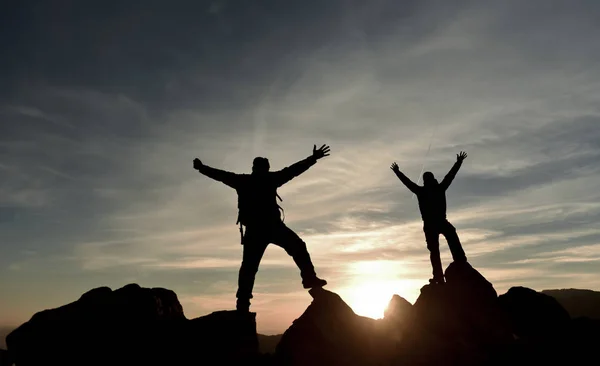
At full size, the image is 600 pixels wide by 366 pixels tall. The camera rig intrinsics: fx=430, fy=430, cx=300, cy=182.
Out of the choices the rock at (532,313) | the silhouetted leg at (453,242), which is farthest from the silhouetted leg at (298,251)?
the rock at (532,313)

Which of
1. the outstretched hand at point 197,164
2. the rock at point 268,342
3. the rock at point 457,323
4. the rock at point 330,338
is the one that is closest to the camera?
the rock at point 330,338

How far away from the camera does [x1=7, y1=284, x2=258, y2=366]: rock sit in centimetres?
1232

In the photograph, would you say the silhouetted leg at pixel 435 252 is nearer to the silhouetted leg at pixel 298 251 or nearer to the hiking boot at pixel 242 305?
the silhouetted leg at pixel 298 251

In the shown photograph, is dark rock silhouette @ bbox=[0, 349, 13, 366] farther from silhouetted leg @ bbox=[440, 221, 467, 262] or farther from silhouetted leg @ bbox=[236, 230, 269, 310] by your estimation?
silhouetted leg @ bbox=[440, 221, 467, 262]

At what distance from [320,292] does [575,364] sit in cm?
737

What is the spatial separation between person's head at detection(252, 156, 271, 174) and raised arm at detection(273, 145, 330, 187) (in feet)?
1.16

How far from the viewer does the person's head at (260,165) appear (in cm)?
1358

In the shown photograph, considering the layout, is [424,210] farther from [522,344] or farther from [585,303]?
[585,303]

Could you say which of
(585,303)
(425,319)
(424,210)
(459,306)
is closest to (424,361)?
(425,319)

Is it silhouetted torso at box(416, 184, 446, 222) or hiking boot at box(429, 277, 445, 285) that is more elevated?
silhouetted torso at box(416, 184, 446, 222)

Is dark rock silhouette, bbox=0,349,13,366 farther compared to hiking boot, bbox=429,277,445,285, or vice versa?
hiking boot, bbox=429,277,445,285

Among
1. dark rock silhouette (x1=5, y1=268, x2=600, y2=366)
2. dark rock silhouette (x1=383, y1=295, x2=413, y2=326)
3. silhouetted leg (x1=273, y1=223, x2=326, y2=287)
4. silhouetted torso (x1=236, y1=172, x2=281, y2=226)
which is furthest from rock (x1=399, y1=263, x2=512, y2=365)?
silhouetted torso (x1=236, y1=172, x2=281, y2=226)

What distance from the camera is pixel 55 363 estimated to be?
1238 cm

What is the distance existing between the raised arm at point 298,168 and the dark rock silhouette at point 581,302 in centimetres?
8267
